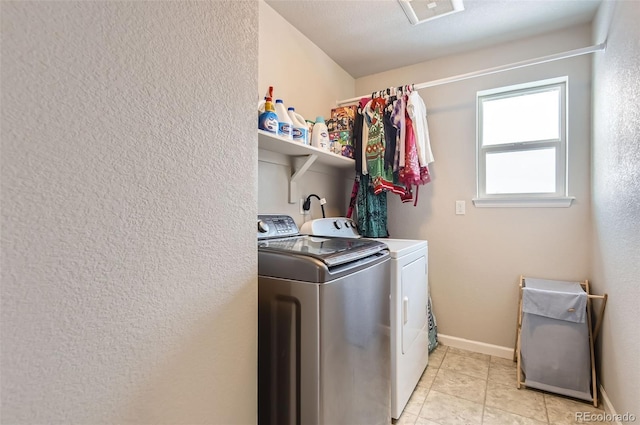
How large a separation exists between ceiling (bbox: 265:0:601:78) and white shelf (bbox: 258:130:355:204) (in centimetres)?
90

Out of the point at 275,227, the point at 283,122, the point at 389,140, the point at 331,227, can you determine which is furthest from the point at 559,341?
the point at 283,122

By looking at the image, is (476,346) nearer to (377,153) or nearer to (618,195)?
(618,195)

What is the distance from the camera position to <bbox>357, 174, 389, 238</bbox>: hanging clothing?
8.05 feet

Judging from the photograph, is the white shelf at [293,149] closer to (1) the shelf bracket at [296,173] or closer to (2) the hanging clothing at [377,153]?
(1) the shelf bracket at [296,173]

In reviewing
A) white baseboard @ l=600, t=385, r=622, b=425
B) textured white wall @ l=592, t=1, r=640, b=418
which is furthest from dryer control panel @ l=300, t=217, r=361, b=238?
white baseboard @ l=600, t=385, r=622, b=425

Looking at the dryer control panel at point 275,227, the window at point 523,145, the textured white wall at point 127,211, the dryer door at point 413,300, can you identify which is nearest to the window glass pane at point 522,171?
the window at point 523,145

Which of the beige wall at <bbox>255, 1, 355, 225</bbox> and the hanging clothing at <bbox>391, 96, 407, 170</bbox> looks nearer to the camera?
the beige wall at <bbox>255, 1, 355, 225</bbox>

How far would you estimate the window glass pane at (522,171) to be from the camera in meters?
2.26

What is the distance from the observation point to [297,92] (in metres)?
2.21

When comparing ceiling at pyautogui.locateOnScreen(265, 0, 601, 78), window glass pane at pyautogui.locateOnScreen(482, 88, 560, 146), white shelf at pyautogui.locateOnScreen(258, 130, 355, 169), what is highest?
ceiling at pyautogui.locateOnScreen(265, 0, 601, 78)

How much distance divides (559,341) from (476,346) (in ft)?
2.21

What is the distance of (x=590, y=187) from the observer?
207 centimetres

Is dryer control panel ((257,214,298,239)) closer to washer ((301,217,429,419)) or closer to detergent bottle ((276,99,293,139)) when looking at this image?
washer ((301,217,429,419))

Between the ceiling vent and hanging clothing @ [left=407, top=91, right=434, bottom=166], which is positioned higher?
the ceiling vent
